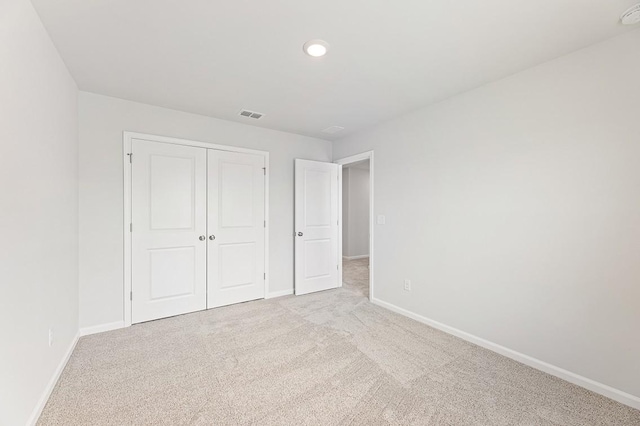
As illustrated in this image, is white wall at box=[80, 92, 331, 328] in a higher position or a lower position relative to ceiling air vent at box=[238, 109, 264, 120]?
lower

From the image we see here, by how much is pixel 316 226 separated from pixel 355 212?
10.7 feet

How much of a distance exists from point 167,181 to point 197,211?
474mm

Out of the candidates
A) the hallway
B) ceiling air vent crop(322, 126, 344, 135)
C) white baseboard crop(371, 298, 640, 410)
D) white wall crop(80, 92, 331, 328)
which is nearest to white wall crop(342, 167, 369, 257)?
the hallway

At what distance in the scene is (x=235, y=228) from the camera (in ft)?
12.0

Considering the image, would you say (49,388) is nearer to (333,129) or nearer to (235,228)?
(235,228)

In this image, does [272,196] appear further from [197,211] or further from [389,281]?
[389,281]


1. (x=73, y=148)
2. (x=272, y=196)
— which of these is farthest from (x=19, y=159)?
(x=272, y=196)

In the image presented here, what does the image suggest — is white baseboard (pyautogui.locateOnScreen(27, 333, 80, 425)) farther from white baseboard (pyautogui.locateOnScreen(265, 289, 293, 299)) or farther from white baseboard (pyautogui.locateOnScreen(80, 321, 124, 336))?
white baseboard (pyautogui.locateOnScreen(265, 289, 293, 299))

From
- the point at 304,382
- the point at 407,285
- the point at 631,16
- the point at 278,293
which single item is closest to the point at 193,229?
the point at 278,293

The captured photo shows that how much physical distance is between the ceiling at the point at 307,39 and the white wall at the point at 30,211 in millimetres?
304

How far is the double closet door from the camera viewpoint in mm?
3057

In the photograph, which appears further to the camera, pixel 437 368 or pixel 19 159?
pixel 437 368

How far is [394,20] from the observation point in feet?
5.64

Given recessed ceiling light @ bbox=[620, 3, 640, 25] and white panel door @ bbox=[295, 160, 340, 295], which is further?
white panel door @ bbox=[295, 160, 340, 295]
